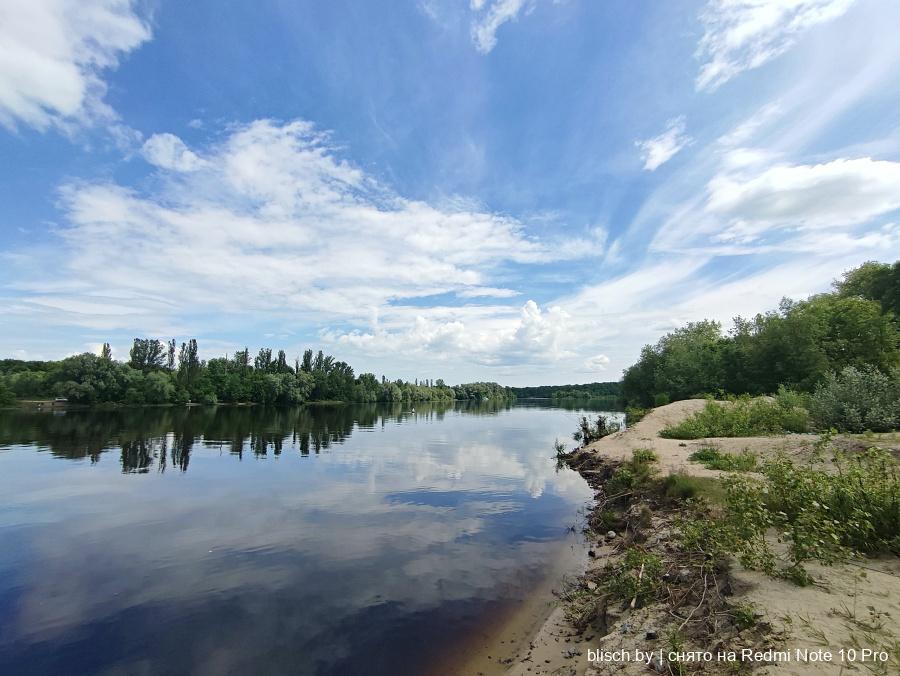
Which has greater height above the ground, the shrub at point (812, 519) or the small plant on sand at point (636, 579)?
the shrub at point (812, 519)

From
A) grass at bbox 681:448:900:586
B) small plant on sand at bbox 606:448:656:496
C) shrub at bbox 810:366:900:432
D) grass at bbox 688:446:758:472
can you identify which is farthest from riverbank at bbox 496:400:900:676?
shrub at bbox 810:366:900:432

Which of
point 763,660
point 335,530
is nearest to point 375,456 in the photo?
point 335,530

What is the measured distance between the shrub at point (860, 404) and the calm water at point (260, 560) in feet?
39.0

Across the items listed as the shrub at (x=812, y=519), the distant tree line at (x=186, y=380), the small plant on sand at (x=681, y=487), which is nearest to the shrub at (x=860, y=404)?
the small plant on sand at (x=681, y=487)

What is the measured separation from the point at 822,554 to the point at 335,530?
13.5 meters

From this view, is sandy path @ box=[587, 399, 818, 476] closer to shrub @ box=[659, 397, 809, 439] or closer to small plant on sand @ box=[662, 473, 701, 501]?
small plant on sand @ box=[662, 473, 701, 501]

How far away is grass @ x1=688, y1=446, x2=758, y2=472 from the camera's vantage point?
15.0 metres

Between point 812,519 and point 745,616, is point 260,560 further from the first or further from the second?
point 812,519

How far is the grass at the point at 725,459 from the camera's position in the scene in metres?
15.0

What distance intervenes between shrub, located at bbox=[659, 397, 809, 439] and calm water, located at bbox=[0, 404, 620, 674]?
955cm

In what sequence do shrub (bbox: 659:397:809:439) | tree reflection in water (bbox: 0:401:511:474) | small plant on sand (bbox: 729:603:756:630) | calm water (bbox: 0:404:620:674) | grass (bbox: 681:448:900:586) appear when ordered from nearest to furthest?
small plant on sand (bbox: 729:603:756:630)
grass (bbox: 681:448:900:586)
calm water (bbox: 0:404:620:674)
shrub (bbox: 659:397:809:439)
tree reflection in water (bbox: 0:401:511:474)

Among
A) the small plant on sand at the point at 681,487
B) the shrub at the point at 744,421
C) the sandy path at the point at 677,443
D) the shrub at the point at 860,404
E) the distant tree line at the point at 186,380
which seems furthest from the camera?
the distant tree line at the point at 186,380

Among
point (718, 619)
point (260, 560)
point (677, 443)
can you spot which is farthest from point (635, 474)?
point (260, 560)

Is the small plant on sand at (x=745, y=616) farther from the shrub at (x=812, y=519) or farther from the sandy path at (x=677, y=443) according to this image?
the sandy path at (x=677, y=443)
